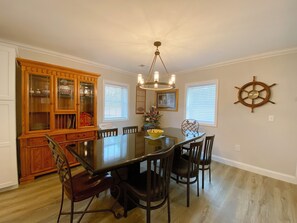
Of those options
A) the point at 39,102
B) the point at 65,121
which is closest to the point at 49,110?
the point at 39,102

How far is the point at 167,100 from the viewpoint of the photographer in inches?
A: 184

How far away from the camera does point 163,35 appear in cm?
218

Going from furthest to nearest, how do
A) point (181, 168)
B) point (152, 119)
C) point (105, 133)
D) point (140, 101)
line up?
1. point (140, 101)
2. point (152, 119)
3. point (105, 133)
4. point (181, 168)

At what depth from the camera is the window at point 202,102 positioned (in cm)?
364

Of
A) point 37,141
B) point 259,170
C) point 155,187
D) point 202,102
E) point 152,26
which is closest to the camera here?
point 155,187

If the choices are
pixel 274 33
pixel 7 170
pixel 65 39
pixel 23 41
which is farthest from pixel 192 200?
pixel 23 41

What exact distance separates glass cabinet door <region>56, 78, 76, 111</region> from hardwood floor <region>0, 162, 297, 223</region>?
54.1 inches

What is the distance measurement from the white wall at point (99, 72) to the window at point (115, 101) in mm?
145

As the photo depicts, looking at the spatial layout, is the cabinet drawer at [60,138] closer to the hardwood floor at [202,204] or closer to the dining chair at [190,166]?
the hardwood floor at [202,204]

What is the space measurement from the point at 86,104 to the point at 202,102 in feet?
9.84

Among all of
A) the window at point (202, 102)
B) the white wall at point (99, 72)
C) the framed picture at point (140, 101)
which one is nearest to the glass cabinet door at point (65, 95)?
the white wall at point (99, 72)

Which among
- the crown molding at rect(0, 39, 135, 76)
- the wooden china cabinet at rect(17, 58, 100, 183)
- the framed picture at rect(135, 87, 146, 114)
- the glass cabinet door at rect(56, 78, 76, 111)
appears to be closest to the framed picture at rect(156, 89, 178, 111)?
the framed picture at rect(135, 87, 146, 114)

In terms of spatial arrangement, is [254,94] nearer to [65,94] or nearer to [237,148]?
[237,148]

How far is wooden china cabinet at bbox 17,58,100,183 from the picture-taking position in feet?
7.99
